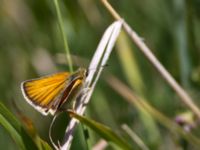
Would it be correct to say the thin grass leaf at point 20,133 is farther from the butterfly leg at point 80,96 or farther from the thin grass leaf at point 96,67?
the butterfly leg at point 80,96

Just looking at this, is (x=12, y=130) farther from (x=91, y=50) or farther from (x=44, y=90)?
(x=91, y=50)

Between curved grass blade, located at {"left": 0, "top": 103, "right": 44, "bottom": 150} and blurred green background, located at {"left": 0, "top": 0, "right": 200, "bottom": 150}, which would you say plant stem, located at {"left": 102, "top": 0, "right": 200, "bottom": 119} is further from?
blurred green background, located at {"left": 0, "top": 0, "right": 200, "bottom": 150}

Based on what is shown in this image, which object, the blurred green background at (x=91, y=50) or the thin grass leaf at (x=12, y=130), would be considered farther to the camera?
the blurred green background at (x=91, y=50)

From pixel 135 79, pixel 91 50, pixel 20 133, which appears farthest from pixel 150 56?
pixel 91 50

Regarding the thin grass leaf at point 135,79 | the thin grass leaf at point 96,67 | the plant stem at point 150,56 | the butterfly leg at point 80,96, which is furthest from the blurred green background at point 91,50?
the butterfly leg at point 80,96

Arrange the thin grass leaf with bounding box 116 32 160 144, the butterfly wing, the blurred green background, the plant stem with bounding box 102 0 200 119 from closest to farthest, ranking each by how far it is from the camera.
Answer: the butterfly wing < the plant stem with bounding box 102 0 200 119 < the thin grass leaf with bounding box 116 32 160 144 < the blurred green background

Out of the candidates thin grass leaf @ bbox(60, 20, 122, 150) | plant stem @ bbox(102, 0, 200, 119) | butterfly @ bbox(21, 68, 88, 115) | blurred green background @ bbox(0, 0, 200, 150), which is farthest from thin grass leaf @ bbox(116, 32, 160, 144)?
butterfly @ bbox(21, 68, 88, 115)

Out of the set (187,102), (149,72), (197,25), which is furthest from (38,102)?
(149,72)
